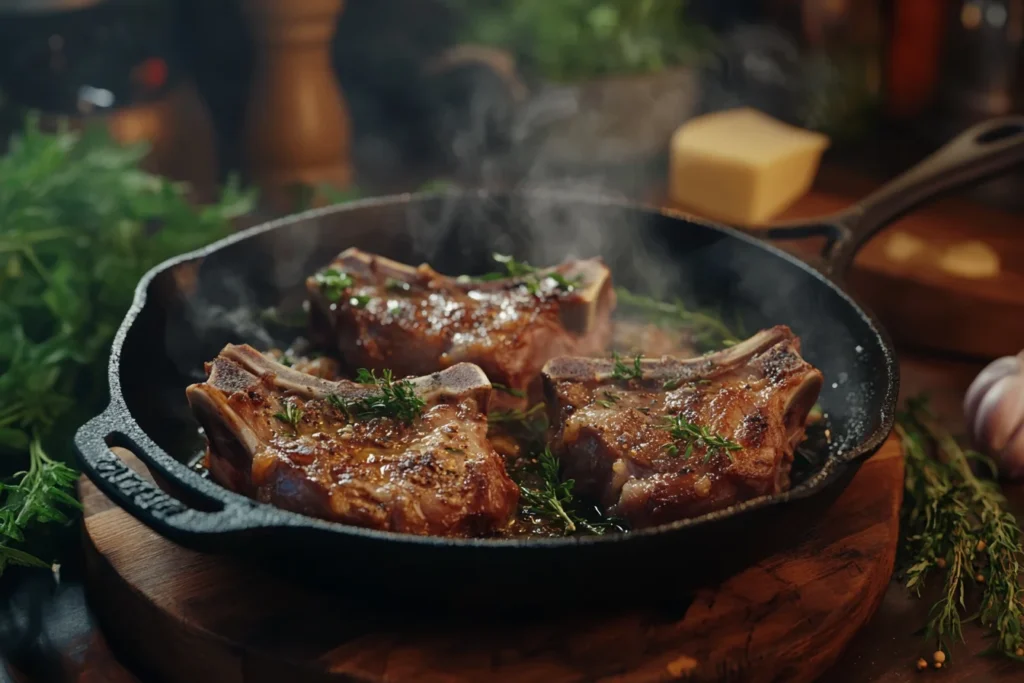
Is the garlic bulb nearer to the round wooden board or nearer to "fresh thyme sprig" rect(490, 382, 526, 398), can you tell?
the round wooden board

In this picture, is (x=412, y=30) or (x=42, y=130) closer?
(x=42, y=130)

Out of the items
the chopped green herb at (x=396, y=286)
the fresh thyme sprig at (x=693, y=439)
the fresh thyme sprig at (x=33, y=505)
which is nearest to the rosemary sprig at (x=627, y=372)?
the fresh thyme sprig at (x=693, y=439)

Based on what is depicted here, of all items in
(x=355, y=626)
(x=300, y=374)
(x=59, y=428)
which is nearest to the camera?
(x=355, y=626)

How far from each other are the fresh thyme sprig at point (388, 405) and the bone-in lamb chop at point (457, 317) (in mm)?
287

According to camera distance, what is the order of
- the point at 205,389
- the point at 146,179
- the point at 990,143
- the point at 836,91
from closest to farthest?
the point at 205,389 → the point at 990,143 → the point at 146,179 → the point at 836,91

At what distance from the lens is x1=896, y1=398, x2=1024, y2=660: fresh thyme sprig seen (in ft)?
6.38

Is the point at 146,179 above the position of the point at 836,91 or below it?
above

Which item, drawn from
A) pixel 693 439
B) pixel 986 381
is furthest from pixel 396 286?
pixel 986 381

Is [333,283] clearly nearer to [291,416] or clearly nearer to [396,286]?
[396,286]

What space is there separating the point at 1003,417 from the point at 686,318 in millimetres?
812

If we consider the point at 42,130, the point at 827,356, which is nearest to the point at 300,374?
the point at 827,356

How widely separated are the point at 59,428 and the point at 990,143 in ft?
8.31

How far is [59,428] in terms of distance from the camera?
7.80 ft

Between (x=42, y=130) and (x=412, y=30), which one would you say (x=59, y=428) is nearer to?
(x=42, y=130)
